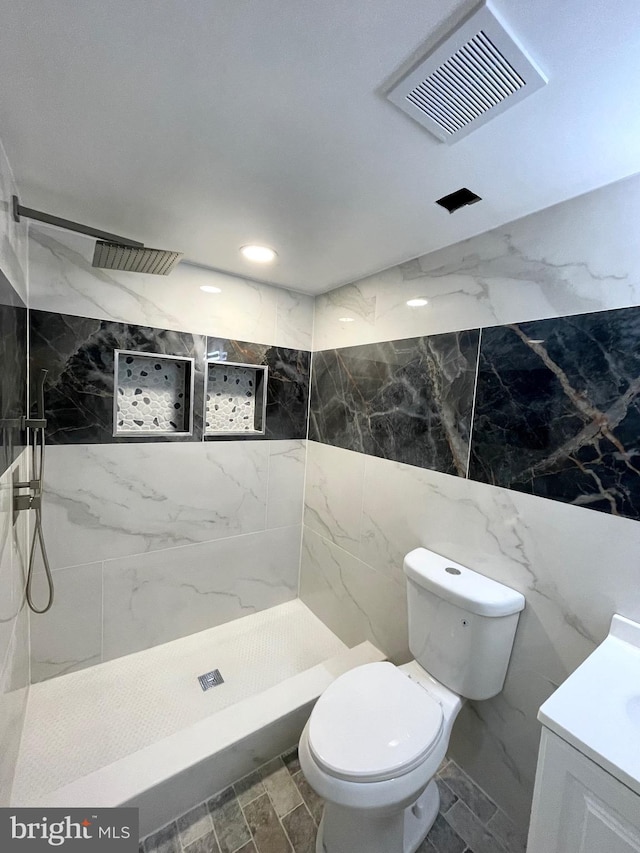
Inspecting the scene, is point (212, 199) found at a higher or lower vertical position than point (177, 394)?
higher

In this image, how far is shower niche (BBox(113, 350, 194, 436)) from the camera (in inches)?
71.2

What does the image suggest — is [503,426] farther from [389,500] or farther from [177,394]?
[177,394]

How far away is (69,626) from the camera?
172cm

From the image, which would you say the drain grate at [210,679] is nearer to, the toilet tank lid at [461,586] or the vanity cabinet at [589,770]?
the toilet tank lid at [461,586]

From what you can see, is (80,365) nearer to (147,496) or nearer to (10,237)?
(10,237)

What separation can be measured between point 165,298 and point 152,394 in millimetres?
507

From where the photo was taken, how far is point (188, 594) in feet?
6.72

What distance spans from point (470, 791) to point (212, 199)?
247cm

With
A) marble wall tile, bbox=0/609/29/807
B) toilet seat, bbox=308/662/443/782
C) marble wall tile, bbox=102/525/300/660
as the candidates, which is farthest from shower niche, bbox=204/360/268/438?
toilet seat, bbox=308/662/443/782

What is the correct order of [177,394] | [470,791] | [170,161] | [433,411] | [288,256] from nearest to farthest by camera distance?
[170,161]
[470,791]
[433,411]
[288,256]
[177,394]

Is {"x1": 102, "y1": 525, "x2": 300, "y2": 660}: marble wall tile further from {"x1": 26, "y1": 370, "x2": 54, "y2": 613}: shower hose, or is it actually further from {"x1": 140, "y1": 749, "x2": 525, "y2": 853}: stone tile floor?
{"x1": 140, "y1": 749, "x2": 525, "y2": 853}: stone tile floor

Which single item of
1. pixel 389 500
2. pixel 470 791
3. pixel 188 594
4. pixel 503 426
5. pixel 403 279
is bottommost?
pixel 470 791

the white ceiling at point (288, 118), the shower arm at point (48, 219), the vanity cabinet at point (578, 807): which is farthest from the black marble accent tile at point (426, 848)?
the shower arm at point (48, 219)

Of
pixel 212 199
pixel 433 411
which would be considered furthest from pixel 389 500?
pixel 212 199
